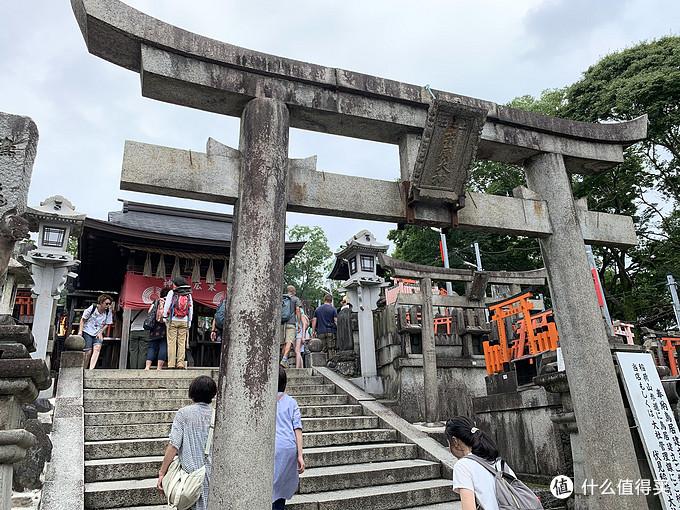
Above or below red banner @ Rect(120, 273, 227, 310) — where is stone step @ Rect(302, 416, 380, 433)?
below

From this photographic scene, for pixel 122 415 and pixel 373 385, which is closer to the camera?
pixel 122 415

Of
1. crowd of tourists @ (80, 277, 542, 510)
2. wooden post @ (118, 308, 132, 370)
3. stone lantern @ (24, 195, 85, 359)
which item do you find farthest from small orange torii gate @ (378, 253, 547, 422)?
wooden post @ (118, 308, 132, 370)

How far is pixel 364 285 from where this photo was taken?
11102mm

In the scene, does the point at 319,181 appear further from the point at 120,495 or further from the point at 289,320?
the point at 289,320

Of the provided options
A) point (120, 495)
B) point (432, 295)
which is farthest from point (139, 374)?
point (432, 295)

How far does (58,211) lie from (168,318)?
3539 millimetres

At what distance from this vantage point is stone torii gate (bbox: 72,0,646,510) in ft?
12.4

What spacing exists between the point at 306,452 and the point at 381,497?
1.24 m

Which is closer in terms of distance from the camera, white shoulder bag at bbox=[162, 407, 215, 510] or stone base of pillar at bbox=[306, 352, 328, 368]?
white shoulder bag at bbox=[162, 407, 215, 510]

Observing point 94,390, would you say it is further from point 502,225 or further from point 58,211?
point 502,225

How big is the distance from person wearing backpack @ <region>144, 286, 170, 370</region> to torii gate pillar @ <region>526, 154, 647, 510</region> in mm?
6646

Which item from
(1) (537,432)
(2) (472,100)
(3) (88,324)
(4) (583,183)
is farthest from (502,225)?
(4) (583,183)

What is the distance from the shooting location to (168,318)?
8641 millimetres

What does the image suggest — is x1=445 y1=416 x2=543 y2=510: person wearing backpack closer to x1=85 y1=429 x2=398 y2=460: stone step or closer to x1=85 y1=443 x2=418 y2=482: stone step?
x1=85 y1=443 x2=418 y2=482: stone step
